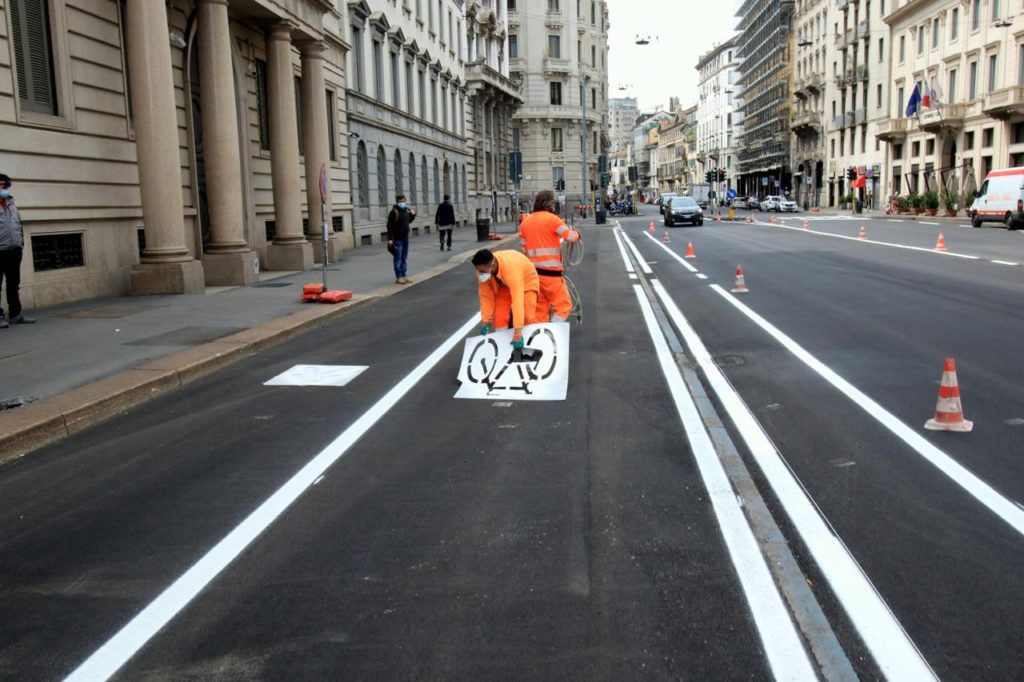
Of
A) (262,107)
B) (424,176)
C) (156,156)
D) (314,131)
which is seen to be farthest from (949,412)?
(424,176)

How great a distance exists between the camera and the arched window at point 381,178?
1468 inches

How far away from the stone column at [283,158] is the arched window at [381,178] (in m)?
14.2

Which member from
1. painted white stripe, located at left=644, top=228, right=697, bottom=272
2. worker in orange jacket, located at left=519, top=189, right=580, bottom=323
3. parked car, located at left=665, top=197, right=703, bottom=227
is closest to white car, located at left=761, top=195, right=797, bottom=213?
parked car, located at left=665, top=197, right=703, bottom=227

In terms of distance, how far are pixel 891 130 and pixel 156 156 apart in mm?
63461

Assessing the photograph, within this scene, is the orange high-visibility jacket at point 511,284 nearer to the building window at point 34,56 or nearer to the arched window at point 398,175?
the building window at point 34,56

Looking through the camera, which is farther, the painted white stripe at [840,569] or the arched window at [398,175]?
the arched window at [398,175]

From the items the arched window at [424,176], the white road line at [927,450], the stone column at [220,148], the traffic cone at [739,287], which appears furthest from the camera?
the arched window at [424,176]

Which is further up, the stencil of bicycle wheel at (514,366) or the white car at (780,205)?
the white car at (780,205)

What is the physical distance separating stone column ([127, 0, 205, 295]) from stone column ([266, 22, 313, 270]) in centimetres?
603

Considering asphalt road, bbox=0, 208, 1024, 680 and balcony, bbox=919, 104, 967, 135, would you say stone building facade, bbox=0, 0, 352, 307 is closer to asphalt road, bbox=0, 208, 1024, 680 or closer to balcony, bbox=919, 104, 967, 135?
asphalt road, bbox=0, 208, 1024, 680

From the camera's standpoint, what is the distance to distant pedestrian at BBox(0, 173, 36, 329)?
39.0 ft

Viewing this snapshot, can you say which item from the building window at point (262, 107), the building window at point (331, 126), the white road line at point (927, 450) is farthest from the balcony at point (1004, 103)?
the white road line at point (927, 450)

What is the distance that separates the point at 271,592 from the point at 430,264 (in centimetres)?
2124

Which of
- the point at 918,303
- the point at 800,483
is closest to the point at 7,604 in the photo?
the point at 800,483
